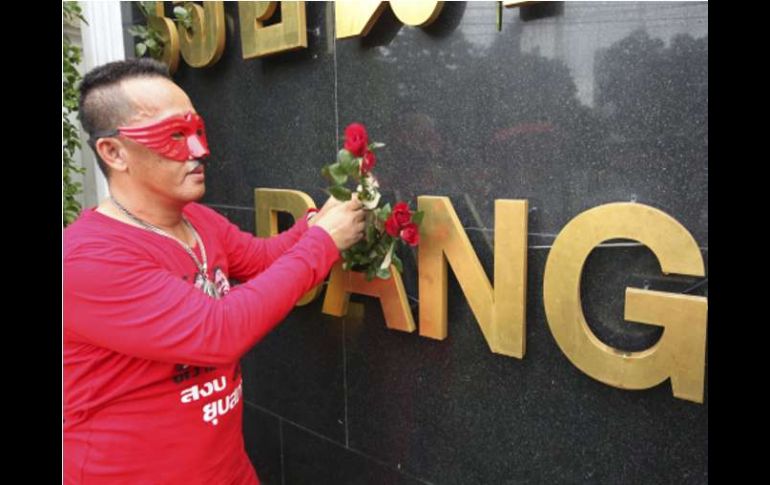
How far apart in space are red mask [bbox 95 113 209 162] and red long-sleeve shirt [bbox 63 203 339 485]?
28cm

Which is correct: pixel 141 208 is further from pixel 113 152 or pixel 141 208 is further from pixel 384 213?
pixel 384 213

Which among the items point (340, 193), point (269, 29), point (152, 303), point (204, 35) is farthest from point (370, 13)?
point (152, 303)

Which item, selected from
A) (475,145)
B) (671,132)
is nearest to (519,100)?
(475,145)

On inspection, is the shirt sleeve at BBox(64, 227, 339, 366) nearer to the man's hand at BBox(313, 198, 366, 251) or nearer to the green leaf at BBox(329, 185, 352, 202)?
the man's hand at BBox(313, 198, 366, 251)

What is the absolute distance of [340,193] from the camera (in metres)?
2.09

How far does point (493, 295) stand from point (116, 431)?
4.52 feet

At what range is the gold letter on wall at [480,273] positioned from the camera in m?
2.03

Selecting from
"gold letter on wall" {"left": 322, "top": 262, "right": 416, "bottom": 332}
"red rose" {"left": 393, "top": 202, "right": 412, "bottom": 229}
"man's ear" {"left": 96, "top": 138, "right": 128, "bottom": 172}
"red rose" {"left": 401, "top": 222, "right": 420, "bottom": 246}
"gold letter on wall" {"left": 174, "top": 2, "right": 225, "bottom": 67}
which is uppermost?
"gold letter on wall" {"left": 174, "top": 2, "right": 225, "bottom": 67}

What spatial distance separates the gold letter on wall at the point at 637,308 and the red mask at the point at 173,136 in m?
1.29

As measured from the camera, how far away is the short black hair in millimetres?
1860

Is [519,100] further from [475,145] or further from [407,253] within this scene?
[407,253]

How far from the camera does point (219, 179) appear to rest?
3.40m

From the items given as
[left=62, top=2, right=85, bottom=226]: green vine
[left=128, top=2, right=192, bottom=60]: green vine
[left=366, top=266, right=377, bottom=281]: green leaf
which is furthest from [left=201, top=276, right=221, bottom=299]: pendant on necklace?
[left=62, top=2, right=85, bottom=226]: green vine

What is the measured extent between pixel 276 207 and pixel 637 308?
1.84m
